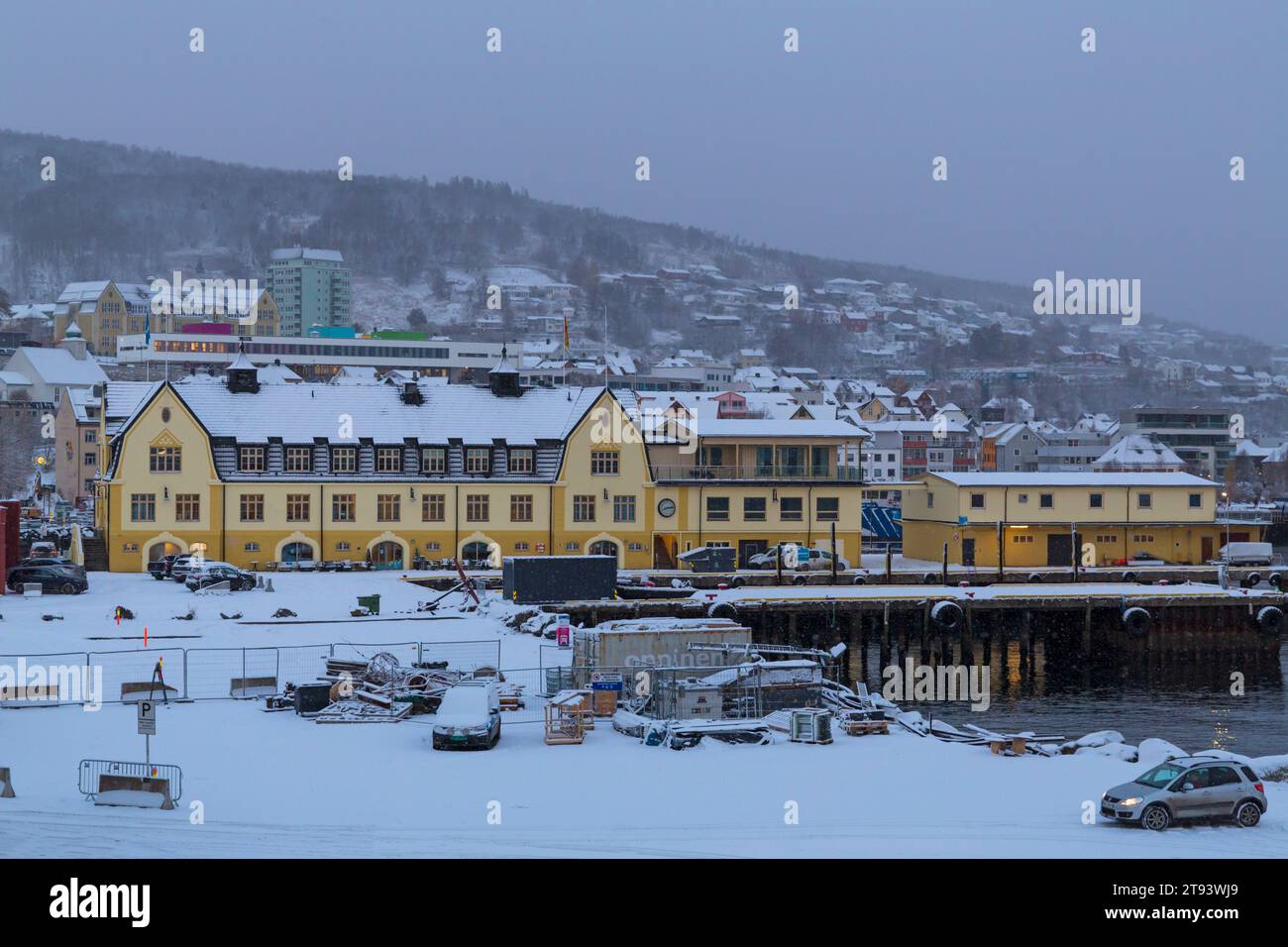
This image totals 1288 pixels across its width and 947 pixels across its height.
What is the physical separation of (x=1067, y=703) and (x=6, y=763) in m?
33.0

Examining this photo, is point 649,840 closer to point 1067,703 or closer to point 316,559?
point 1067,703

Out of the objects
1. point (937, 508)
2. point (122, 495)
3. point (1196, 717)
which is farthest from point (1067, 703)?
point (122, 495)

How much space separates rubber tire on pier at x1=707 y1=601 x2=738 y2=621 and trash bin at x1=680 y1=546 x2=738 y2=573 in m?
10.5

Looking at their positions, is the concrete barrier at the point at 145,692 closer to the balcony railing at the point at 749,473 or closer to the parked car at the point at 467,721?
the parked car at the point at 467,721

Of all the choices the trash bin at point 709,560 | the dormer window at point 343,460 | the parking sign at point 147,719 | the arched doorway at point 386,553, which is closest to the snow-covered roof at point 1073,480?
the trash bin at point 709,560

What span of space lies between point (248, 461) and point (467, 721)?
123 feet

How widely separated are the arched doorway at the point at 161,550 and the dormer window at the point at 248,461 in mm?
4417

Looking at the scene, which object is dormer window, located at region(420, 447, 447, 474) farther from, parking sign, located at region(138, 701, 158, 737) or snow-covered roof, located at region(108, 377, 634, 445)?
parking sign, located at region(138, 701, 158, 737)

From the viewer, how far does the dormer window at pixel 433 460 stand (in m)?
67.1

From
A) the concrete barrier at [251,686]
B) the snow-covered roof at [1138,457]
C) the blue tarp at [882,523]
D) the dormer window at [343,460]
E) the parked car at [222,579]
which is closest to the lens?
the concrete barrier at [251,686]
